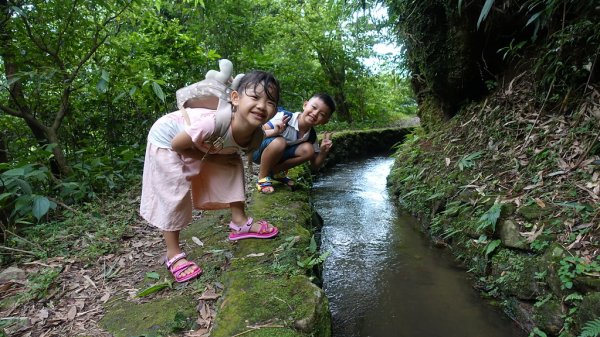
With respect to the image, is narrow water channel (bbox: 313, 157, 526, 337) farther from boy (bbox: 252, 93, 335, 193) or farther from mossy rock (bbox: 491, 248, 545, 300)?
boy (bbox: 252, 93, 335, 193)

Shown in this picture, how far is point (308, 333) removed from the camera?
1604 mm

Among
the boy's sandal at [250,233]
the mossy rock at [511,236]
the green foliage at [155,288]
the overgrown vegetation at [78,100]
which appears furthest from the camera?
the overgrown vegetation at [78,100]

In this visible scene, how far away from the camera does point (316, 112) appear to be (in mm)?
3447

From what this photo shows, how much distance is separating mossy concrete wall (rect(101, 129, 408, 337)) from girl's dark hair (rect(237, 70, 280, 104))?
40.3 inches

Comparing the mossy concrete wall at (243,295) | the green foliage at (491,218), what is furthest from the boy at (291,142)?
the green foliage at (491,218)

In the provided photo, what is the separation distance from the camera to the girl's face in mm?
2121

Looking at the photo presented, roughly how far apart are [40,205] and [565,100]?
180 inches

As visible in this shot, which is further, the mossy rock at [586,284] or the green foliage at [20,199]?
the green foliage at [20,199]

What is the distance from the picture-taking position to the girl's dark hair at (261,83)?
2.13 m

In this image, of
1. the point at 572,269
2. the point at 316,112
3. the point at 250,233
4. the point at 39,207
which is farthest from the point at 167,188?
the point at 572,269

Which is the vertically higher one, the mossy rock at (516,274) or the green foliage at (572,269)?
the green foliage at (572,269)

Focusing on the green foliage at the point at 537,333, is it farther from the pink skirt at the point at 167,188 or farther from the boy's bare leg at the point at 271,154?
the boy's bare leg at the point at 271,154

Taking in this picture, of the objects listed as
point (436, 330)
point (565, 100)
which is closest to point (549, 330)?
point (436, 330)

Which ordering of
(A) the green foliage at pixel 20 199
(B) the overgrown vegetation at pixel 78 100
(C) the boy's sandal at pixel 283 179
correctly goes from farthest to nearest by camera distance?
1. (C) the boy's sandal at pixel 283 179
2. (B) the overgrown vegetation at pixel 78 100
3. (A) the green foliage at pixel 20 199
